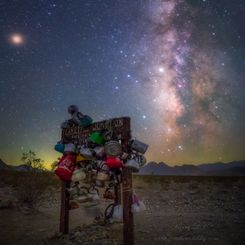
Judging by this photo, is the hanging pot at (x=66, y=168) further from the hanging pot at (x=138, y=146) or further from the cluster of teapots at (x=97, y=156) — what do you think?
the hanging pot at (x=138, y=146)

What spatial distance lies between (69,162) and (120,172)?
1.30 meters

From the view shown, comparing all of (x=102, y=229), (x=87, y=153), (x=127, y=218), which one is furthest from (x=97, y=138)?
(x=102, y=229)

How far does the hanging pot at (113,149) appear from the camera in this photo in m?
5.88

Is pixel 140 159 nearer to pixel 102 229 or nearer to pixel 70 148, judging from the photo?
pixel 70 148

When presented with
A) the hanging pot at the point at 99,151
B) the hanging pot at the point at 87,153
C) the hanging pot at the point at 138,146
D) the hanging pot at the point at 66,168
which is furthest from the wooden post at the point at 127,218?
the hanging pot at the point at 66,168

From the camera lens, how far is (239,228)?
8.68 meters

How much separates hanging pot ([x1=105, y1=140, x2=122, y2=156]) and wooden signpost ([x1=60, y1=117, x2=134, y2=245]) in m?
0.20

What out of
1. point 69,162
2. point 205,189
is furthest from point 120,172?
point 205,189

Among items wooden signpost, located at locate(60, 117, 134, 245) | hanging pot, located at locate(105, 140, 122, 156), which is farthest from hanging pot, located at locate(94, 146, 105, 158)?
wooden signpost, located at locate(60, 117, 134, 245)

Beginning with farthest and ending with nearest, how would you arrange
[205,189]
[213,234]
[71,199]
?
[205,189] < [213,234] < [71,199]

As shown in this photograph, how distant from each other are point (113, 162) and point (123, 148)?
390 mm

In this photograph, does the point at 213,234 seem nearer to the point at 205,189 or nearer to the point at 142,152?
the point at 142,152

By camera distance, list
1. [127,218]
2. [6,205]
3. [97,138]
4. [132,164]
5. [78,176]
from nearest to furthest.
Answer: [127,218], [132,164], [97,138], [78,176], [6,205]

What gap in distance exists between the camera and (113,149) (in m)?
5.89
